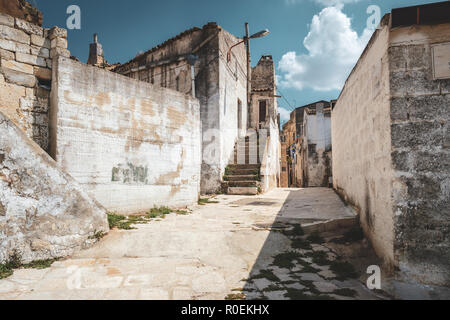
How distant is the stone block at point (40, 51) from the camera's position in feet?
16.1

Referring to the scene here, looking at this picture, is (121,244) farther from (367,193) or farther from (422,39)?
(422,39)

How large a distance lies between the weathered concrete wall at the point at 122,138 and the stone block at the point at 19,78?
35cm

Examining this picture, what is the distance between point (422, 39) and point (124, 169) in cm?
531

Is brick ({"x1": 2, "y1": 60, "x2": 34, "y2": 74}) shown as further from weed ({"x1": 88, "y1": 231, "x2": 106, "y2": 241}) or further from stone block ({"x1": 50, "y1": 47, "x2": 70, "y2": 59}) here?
weed ({"x1": 88, "y1": 231, "x2": 106, "y2": 241})

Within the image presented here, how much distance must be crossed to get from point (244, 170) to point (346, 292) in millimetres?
8799

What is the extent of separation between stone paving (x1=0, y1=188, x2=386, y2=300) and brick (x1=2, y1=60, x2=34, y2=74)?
3285mm

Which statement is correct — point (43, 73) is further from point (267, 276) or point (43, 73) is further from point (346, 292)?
point (346, 292)

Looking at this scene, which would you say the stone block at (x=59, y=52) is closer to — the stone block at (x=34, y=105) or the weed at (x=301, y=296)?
the stone block at (x=34, y=105)

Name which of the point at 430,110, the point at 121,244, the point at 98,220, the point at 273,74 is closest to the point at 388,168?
the point at 430,110

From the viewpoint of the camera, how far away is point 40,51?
197 inches

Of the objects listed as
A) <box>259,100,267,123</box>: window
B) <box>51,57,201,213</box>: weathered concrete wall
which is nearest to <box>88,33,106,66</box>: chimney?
<box>259,100,267,123</box>: window

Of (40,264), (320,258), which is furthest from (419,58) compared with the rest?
(40,264)

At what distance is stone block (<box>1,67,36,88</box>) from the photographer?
4.58 m
